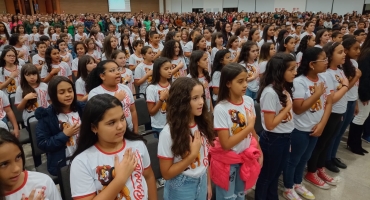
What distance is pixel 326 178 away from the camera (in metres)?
3.01

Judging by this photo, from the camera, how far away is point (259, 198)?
8.00 feet

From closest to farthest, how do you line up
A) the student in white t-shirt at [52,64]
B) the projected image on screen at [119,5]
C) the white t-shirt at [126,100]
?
1. the white t-shirt at [126,100]
2. the student in white t-shirt at [52,64]
3. the projected image on screen at [119,5]

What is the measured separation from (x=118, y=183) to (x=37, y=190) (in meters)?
0.41

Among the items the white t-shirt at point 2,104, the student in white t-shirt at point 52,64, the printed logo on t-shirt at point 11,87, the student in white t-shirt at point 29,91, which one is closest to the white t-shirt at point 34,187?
the white t-shirt at point 2,104

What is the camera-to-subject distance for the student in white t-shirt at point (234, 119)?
1.93 m

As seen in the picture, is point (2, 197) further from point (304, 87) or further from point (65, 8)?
point (65, 8)

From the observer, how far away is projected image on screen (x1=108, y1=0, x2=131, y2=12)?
83.9 feet

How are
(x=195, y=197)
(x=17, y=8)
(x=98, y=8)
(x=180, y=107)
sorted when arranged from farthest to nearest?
(x=98, y=8) < (x=17, y=8) < (x=195, y=197) < (x=180, y=107)

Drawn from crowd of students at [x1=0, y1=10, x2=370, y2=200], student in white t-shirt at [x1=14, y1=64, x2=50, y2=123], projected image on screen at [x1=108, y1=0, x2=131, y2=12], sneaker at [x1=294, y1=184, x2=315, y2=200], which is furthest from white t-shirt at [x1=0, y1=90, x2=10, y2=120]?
projected image on screen at [x1=108, y1=0, x2=131, y2=12]

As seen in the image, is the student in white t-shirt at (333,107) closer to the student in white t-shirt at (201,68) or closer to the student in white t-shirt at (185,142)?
the student in white t-shirt at (201,68)

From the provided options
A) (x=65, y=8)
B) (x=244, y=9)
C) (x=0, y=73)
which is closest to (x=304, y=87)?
(x=0, y=73)

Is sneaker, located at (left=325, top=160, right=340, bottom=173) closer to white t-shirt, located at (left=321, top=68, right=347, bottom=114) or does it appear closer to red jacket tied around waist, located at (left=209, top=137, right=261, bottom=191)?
white t-shirt, located at (left=321, top=68, right=347, bottom=114)

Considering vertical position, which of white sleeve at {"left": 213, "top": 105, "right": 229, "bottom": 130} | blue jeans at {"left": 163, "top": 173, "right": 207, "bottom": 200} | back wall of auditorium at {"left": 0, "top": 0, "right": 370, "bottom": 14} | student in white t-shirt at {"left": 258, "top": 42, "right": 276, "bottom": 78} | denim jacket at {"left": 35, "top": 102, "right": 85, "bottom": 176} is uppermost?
back wall of auditorium at {"left": 0, "top": 0, "right": 370, "bottom": 14}

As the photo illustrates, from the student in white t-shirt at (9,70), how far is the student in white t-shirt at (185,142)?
10.1ft
